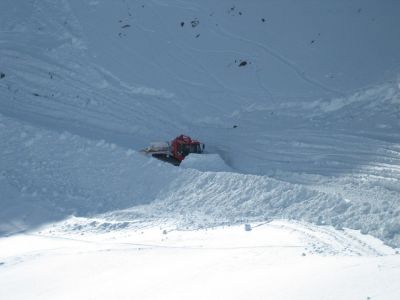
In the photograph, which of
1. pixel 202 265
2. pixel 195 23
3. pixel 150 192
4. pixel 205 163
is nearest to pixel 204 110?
pixel 205 163

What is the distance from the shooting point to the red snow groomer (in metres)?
11.3

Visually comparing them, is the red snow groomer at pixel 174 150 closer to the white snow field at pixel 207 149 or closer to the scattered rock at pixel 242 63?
the white snow field at pixel 207 149

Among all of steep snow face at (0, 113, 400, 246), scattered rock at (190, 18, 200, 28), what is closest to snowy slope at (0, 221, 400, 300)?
steep snow face at (0, 113, 400, 246)

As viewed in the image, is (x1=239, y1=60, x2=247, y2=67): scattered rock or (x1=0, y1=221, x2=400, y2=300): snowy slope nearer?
(x1=0, y1=221, x2=400, y2=300): snowy slope

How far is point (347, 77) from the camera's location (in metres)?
13.2

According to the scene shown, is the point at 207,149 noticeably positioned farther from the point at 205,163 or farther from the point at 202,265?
the point at 202,265

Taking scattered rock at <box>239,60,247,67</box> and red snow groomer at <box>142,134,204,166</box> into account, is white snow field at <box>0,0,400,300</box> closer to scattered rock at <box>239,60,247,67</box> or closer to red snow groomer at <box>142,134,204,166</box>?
scattered rock at <box>239,60,247,67</box>

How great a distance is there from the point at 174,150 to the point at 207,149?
85 cm

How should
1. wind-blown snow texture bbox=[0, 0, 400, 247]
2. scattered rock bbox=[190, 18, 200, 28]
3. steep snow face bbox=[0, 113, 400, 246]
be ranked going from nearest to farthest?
steep snow face bbox=[0, 113, 400, 246] → wind-blown snow texture bbox=[0, 0, 400, 247] → scattered rock bbox=[190, 18, 200, 28]

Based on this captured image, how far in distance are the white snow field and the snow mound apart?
1.4 inches

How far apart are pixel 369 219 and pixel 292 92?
5.47 meters

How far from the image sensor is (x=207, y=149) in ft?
38.8

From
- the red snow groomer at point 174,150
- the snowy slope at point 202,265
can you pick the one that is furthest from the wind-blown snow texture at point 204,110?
the snowy slope at point 202,265

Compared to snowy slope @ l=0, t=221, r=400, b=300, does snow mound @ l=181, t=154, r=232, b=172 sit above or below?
above
